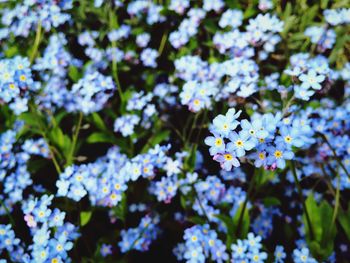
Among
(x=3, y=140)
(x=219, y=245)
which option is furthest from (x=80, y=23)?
(x=219, y=245)

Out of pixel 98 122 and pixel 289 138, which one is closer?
pixel 289 138

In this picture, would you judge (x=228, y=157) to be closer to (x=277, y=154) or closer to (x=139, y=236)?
(x=277, y=154)

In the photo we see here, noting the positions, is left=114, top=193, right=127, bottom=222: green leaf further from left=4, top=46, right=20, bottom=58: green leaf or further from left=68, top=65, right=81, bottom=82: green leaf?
left=4, top=46, right=20, bottom=58: green leaf

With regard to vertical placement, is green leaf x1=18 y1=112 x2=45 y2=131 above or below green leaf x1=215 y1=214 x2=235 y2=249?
above

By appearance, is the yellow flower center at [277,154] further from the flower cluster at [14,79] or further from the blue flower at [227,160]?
the flower cluster at [14,79]

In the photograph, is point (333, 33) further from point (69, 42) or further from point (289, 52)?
point (69, 42)

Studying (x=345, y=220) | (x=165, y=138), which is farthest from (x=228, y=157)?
(x=165, y=138)

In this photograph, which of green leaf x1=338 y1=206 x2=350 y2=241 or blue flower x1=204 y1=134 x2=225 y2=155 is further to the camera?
green leaf x1=338 y1=206 x2=350 y2=241

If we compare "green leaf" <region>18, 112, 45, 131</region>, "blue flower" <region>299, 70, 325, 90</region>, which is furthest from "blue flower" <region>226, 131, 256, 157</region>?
"green leaf" <region>18, 112, 45, 131</region>

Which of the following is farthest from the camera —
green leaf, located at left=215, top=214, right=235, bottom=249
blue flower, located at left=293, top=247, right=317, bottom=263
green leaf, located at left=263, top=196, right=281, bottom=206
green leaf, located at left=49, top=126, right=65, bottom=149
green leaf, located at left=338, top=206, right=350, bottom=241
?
green leaf, located at left=49, top=126, right=65, bottom=149
